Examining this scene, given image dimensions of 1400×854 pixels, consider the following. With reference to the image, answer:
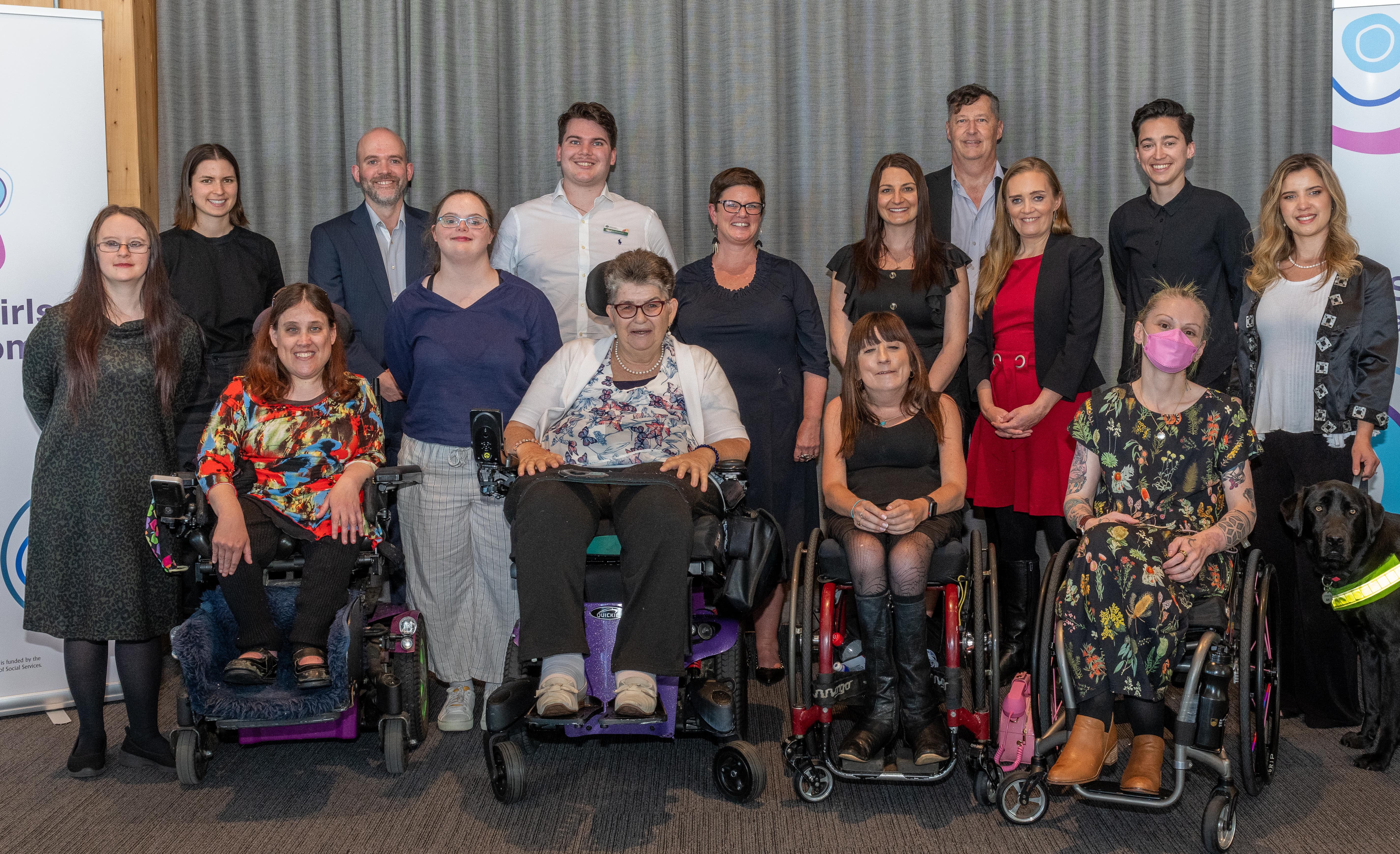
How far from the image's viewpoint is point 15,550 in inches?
143

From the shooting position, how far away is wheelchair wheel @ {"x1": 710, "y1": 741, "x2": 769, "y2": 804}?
273 centimetres

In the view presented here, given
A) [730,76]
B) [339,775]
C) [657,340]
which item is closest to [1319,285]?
[657,340]

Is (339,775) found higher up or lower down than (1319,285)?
lower down

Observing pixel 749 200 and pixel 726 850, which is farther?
pixel 749 200

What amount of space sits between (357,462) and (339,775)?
0.87 metres

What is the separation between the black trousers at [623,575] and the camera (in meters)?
2.64

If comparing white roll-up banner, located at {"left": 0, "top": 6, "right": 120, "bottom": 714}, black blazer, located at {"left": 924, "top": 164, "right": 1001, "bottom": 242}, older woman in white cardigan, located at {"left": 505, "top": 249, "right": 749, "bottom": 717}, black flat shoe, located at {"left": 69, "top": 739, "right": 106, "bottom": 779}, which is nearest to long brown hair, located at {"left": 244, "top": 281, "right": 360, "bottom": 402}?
older woman in white cardigan, located at {"left": 505, "top": 249, "right": 749, "bottom": 717}

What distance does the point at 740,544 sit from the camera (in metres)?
2.86

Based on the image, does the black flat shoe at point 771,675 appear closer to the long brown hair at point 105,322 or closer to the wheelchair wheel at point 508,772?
the wheelchair wheel at point 508,772

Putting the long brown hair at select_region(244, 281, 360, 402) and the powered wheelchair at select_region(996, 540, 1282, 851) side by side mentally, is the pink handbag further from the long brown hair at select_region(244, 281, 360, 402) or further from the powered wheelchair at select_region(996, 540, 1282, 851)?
the long brown hair at select_region(244, 281, 360, 402)

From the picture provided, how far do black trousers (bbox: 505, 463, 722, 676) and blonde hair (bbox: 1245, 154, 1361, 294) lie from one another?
1952mm

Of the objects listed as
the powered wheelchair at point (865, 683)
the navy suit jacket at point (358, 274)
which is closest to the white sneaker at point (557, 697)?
the powered wheelchair at point (865, 683)

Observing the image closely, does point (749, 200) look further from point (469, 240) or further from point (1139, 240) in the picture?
point (1139, 240)

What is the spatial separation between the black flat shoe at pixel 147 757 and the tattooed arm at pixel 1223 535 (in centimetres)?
271
